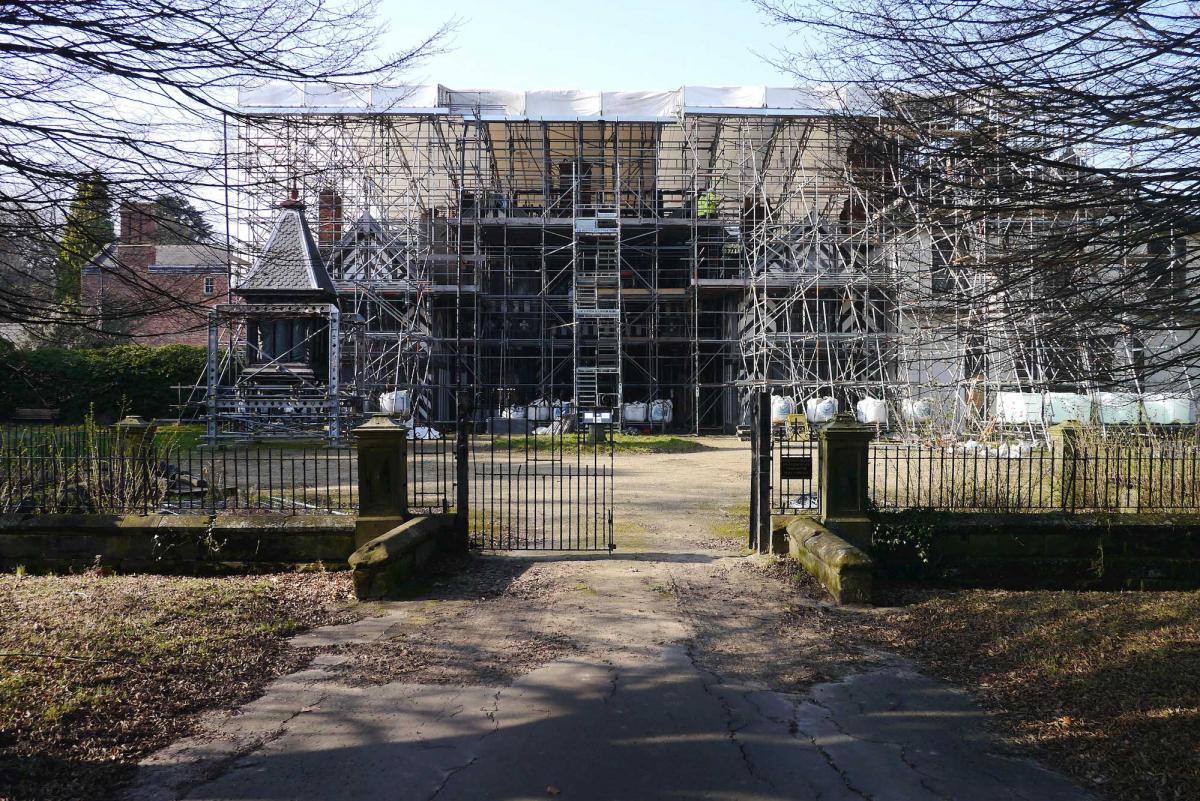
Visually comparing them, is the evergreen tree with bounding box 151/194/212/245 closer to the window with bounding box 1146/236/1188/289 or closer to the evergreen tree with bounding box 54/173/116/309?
the evergreen tree with bounding box 54/173/116/309

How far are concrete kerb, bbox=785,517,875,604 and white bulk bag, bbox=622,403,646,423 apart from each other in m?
23.6

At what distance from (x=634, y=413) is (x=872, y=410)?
28.8ft

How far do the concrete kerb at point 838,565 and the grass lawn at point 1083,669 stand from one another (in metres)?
0.33

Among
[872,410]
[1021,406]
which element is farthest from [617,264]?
[1021,406]

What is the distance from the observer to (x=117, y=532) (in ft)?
30.1

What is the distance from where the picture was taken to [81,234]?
17.8 feet

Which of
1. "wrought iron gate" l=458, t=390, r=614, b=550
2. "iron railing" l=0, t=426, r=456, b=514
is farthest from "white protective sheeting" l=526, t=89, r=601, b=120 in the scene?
"iron railing" l=0, t=426, r=456, b=514

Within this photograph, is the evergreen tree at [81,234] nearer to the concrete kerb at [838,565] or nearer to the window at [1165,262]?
the concrete kerb at [838,565]

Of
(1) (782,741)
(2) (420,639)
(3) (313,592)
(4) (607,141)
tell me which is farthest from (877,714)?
(4) (607,141)

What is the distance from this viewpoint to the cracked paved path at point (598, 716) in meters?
4.28

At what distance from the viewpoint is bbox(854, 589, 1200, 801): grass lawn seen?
4586 millimetres

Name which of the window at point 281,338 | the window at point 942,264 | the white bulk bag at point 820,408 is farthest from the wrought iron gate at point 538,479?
the white bulk bag at point 820,408

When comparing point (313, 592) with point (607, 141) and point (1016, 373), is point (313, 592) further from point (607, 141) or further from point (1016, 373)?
point (607, 141)

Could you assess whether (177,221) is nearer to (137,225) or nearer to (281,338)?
(137,225)
